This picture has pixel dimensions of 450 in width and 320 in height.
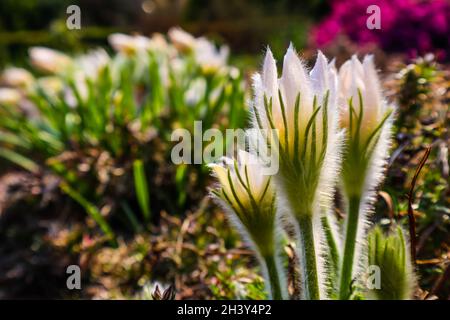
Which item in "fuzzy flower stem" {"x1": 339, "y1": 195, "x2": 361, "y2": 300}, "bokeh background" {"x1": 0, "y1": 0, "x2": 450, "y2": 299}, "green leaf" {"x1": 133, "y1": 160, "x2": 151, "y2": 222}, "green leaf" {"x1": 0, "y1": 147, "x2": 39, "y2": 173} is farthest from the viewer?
"green leaf" {"x1": 0, "y1": 147, "x2": 39, "y2": 173}

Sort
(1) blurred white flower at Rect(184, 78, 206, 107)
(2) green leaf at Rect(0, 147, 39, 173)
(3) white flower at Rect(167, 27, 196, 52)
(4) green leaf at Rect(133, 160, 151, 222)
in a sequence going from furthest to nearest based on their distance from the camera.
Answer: (3) white flower at Rect(167, 27, 196, 52) < (2) green leaf at Rect(0, 147, 39, 173) < (1) blurred white flower at Rect(184, 78, 206, 107) < (4) green leaf at Rect(133, 160, 151, 222)

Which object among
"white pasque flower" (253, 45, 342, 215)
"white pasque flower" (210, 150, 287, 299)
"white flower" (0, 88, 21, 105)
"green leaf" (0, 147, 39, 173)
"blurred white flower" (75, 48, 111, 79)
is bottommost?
"white pasque flower" (210, 150, 287, 299)

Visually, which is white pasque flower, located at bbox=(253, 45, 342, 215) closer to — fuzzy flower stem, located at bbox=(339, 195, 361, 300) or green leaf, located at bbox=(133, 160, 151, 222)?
fuzzy flower stem, located at bbox=(339, 195, 361, 300)

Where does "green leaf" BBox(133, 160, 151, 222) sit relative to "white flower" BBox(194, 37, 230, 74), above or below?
below

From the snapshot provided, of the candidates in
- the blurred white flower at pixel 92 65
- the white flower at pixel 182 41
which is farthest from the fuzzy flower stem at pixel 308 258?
the white flower at pixel 182 41

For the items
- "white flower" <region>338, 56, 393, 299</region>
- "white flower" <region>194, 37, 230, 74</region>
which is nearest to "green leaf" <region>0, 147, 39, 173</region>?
"white flower" <region>194, 37, 230, 74</region>

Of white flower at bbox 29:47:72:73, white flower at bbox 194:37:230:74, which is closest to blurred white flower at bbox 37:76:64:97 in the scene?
white flower at bbox 29:47:72:73

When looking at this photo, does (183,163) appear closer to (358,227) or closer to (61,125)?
(61,125)

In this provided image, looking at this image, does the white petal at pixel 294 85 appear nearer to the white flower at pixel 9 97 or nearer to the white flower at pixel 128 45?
the white flower at pixel 128 45

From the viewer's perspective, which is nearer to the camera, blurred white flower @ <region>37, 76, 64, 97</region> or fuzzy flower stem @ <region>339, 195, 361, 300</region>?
fuzzy flower stem @ <region>339, 195, 361, 300</region>
